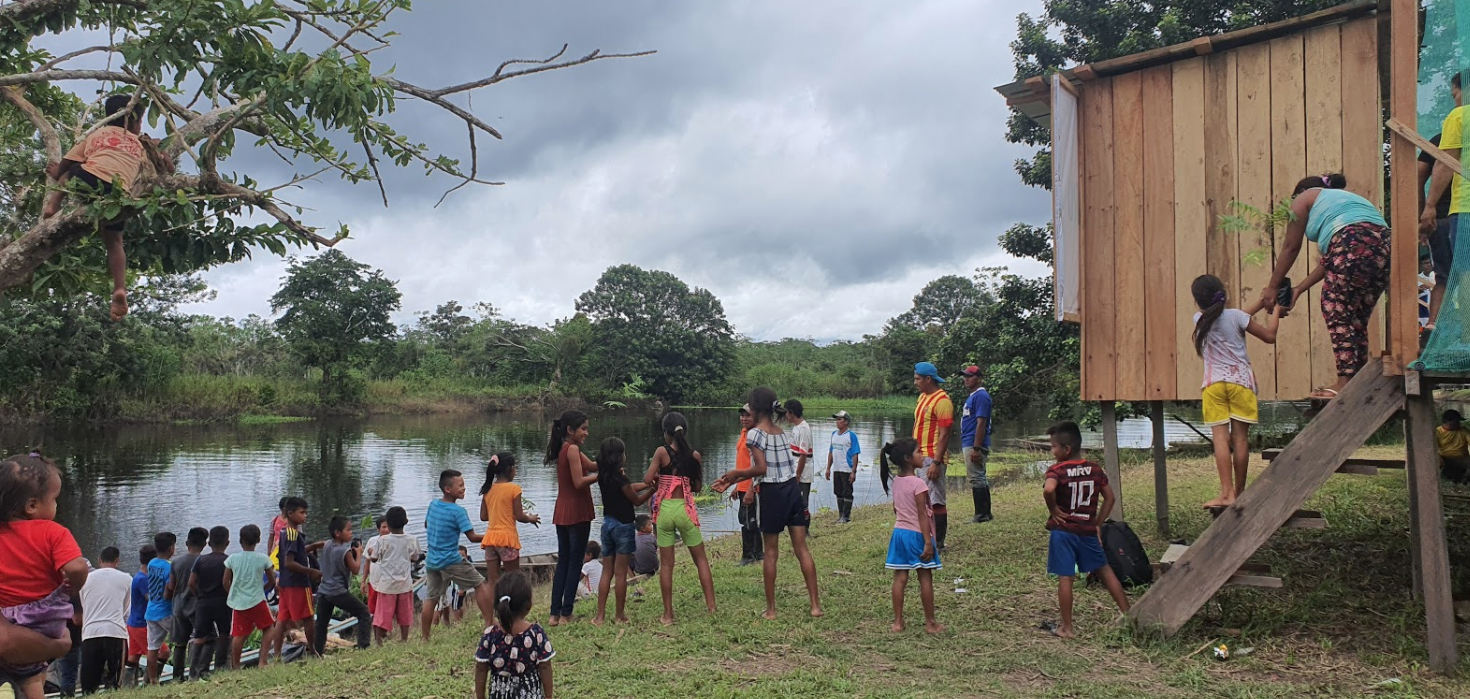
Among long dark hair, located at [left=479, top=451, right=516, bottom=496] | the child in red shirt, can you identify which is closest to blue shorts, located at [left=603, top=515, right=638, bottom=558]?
long dark hair, located at [left=479, top=451, right=516, bottom=496]

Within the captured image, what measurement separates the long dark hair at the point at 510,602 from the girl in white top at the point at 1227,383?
4161 mm

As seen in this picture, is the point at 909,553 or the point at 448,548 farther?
the point at 448,548

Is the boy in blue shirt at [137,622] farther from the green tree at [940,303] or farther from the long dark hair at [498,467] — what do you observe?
the green tree at [940,303]

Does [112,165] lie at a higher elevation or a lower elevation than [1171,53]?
lower

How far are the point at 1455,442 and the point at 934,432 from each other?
474cm

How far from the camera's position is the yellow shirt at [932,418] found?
7.91m

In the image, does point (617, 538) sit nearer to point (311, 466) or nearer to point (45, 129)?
point (45, 129)

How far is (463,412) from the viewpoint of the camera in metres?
53.3

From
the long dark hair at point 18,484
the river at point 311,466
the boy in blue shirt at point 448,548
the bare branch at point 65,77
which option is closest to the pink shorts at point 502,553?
the boy in blue shirt at point 448,548

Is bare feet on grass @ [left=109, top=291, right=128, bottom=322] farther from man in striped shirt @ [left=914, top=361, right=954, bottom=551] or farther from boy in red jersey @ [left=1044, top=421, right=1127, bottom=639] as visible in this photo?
man in striped shirt @ [left=914, top=361, right=954, bottom=551]

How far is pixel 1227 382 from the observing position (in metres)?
5.46

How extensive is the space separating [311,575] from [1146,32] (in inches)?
570

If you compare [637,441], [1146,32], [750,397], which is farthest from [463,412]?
[750,397]

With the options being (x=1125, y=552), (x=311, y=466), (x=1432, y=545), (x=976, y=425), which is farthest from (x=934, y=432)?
(x=311, y=466)
